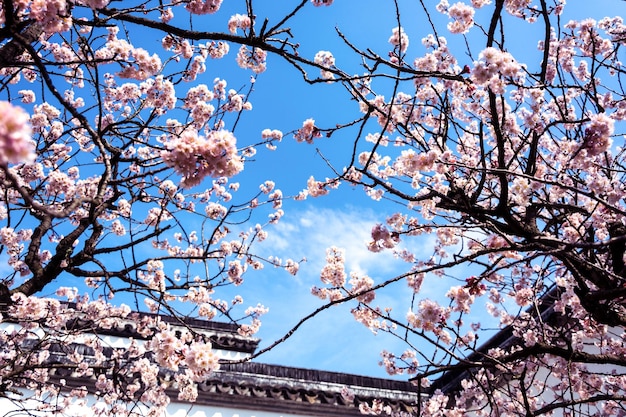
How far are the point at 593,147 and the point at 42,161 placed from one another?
6501 mm

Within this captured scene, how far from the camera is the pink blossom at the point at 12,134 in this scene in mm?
1448

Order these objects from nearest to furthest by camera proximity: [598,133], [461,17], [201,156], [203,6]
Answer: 1. [201,156]
2. [598,133]
3. [203,6]
4. [461,17]

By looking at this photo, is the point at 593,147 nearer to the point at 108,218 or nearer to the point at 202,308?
the point at 202,308

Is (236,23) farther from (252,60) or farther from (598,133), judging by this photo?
(598,133)

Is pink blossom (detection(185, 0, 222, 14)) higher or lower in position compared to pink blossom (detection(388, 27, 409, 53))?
lower

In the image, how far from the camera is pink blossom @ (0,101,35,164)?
145 cm

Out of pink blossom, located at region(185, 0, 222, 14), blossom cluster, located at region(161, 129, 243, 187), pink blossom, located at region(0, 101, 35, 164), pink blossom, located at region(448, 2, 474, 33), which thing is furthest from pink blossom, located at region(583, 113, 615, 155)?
pink blossom, located at region(0, 101, 35, 164)

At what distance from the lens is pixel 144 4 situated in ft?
14.2

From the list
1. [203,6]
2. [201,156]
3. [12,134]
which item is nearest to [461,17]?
[203,6]

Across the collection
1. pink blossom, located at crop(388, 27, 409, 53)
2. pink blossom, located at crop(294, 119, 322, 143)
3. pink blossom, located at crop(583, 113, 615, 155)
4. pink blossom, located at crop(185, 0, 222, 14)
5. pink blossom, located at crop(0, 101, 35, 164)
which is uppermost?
pink blossom, located at crop(388, 27, 409, 53)

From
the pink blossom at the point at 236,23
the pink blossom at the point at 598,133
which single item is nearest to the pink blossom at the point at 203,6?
the pink blossom at the point at 236,23

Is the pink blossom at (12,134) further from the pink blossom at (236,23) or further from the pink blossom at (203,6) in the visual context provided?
the pink blossom at (236,23)

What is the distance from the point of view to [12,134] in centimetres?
146

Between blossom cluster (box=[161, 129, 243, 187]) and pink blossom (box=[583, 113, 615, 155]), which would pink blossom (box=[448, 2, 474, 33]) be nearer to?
pink blossom (box=[583, 113, 615, 155])
